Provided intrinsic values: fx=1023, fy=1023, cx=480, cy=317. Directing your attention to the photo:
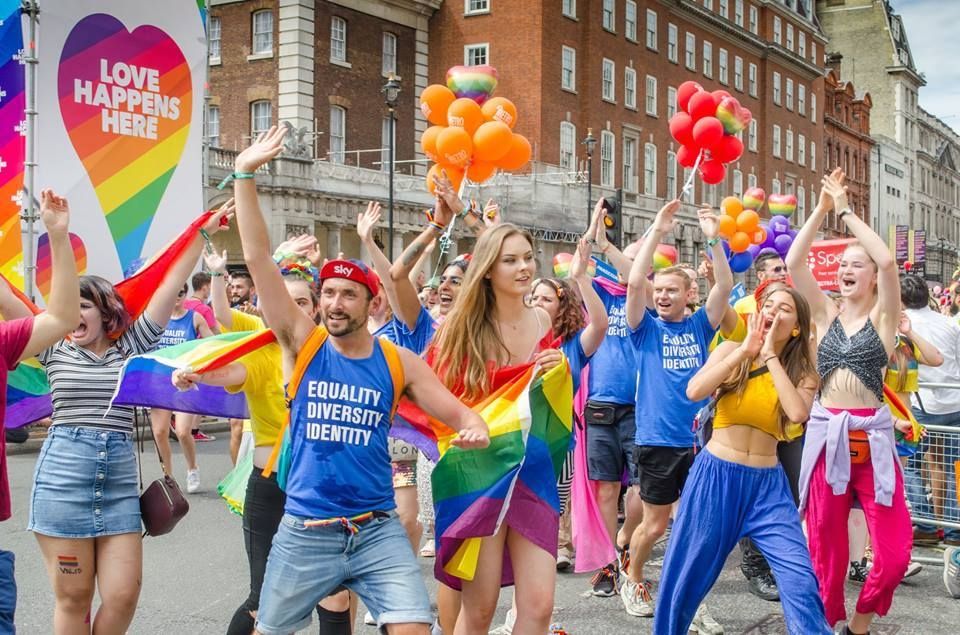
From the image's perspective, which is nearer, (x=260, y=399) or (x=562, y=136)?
(x=260, y=399)

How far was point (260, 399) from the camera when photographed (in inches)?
169

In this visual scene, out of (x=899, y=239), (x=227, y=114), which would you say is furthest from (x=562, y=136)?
(x=899, y=239)

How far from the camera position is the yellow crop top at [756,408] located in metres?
4.71

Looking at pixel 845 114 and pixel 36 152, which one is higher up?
pixel 845 114

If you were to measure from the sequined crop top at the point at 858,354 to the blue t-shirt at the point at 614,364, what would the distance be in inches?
61.4

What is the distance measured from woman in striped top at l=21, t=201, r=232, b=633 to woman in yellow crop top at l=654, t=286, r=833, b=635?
237 centimetres

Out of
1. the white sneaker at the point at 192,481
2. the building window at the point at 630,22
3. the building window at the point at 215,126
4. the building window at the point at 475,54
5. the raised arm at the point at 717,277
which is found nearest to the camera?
the raised arm at the point at 717,277

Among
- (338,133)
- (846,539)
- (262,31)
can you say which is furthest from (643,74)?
(846,539)

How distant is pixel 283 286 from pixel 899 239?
147 feet

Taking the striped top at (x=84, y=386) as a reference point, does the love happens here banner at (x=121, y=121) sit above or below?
above

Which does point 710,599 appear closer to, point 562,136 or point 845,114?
point 562,136

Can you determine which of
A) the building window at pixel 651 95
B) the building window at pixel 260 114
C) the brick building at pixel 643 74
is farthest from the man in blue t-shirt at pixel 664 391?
the building window at pixel 651 95

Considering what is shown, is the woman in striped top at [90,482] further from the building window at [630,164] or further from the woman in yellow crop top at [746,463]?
the building window at [630,164]

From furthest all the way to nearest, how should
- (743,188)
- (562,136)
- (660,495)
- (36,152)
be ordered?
(743,188) < (562,136) < (36,152) < (660,495)
